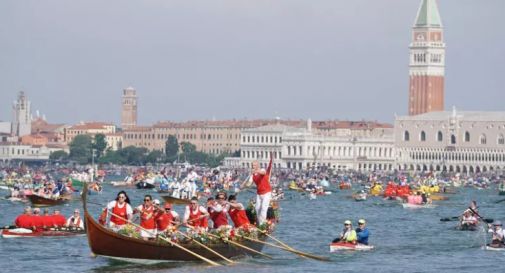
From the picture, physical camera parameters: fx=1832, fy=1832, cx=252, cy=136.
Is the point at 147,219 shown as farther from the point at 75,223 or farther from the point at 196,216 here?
the point at 75,223

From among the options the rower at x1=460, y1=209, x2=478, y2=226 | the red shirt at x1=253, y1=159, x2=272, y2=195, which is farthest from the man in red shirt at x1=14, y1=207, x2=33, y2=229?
the rower at x1=460, y1=209, x2=478, y2=226

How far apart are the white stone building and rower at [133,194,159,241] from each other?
14960cm

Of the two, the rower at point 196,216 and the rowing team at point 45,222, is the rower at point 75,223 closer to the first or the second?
the rowing team at point 45,222

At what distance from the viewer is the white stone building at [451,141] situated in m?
186

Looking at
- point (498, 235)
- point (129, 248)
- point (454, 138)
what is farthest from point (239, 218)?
point (454, 138)

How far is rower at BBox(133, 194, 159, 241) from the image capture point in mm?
36969

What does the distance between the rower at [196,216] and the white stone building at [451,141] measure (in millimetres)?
148507

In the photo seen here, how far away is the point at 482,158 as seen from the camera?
188 metres

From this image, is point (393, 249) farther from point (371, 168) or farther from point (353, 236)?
point (371, 168)

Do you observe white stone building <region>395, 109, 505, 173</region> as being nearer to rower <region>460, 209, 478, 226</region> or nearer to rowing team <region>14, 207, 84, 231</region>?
rower <region>460, 209, 478, 226</region>

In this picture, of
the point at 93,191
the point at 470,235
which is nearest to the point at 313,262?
the point at 470,235

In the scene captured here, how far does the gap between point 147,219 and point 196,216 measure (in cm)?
128

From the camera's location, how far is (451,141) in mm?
189375

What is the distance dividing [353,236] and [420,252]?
2579mm
